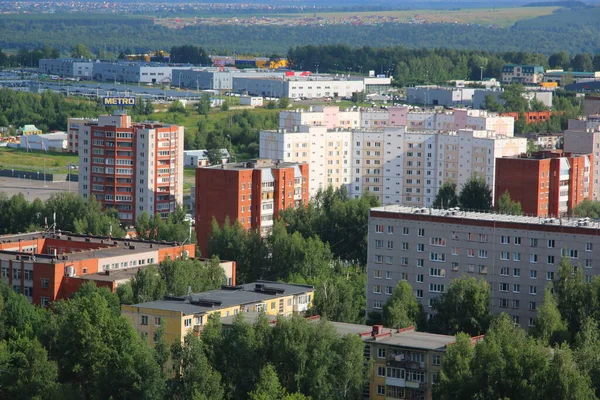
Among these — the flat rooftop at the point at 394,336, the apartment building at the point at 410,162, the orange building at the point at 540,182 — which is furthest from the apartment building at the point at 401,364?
the apartment building at the point at 410,162

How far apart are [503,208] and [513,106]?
31.8 metres

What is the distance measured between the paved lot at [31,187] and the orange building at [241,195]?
10.7m

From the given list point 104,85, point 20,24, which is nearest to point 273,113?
point 104,85

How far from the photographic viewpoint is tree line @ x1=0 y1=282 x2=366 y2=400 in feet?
69.5

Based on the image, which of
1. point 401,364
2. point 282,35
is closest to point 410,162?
point 401,364

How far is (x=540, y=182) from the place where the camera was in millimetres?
37781

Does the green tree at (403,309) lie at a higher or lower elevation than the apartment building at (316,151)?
lower

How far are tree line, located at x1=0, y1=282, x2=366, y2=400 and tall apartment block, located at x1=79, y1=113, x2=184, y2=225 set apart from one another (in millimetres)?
17847

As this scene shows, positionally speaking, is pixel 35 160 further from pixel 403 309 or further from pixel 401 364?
pixel 401 364

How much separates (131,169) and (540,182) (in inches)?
416

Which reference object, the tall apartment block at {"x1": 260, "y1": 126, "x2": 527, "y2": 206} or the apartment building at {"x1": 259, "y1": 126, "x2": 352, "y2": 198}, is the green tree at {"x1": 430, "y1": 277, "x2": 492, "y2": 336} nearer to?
the apartment building at {"x1": 259, "y1": 126, "x2": 352, "y2": 198}

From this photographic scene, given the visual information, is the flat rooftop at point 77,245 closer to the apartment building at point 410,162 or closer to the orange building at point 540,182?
the orange building at point 540,182

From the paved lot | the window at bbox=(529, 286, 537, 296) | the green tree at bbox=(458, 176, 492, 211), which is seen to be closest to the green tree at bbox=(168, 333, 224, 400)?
the window at bbox=(529, 286, 537, 296)

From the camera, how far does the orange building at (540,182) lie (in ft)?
124
